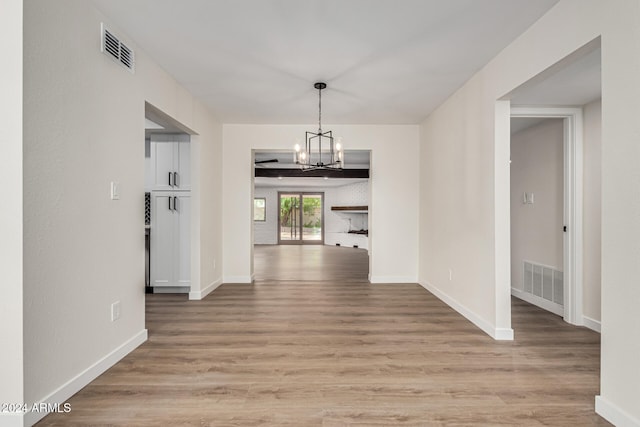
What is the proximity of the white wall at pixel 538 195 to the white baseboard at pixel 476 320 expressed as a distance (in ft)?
3.81

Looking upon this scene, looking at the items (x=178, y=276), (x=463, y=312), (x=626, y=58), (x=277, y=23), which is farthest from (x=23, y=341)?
(x=463, y=312)

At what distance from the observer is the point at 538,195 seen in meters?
3.90

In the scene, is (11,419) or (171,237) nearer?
(11,419)

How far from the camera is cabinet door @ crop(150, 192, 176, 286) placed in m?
4.18

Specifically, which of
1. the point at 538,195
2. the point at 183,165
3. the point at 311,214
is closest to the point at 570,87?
the point at 538,195

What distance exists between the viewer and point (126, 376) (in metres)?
2.10

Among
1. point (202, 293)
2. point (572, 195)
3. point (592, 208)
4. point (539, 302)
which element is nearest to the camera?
point (592, 208)

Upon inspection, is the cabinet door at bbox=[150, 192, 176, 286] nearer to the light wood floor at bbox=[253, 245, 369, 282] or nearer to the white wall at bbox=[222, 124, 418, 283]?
the white wall at bbox=[222, 124, 418, 283]

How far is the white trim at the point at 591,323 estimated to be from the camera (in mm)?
2975

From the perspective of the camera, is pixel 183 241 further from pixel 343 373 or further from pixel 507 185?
pixel 507 185

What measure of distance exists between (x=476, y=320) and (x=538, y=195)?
1895mm

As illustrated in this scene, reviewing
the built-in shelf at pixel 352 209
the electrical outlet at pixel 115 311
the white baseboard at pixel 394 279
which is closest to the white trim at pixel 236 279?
the white baseboard at pixel 394 279

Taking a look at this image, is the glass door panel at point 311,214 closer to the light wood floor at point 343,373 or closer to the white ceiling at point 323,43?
the white ceiling at point 323,43

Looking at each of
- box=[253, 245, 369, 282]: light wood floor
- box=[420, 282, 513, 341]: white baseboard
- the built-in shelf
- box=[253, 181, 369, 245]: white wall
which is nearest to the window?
box=[253, 181, 369, 245]: white wall
